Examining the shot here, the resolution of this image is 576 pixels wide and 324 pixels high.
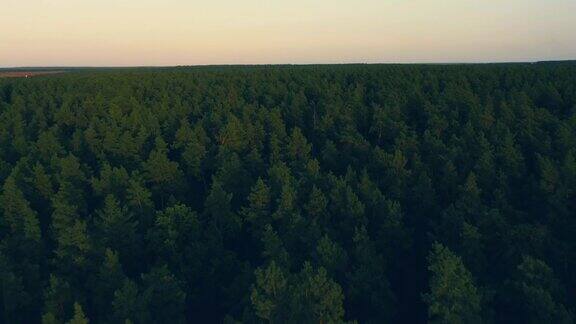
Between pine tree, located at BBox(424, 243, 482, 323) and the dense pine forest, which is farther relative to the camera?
the dense pine forest

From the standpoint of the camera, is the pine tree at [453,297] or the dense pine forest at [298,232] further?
the dense pine forest at [298,232]

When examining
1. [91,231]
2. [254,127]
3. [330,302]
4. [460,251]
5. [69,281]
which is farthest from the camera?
[254,127]

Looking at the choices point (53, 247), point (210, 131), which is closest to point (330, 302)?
point (53, 247)

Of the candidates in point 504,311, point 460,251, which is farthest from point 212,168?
point 504,311

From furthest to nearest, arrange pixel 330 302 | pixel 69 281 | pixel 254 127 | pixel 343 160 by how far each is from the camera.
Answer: pixel 254 127
pixel 343 160
pixel 69 281
pixel 330 302

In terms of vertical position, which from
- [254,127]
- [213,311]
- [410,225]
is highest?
[254,127]

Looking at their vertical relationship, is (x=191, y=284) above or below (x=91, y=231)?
below

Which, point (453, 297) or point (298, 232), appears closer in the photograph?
point (453, 297)

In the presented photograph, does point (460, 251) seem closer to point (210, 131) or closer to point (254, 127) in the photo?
point (254, 127)

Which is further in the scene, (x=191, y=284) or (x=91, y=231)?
(x=91, y=231)
